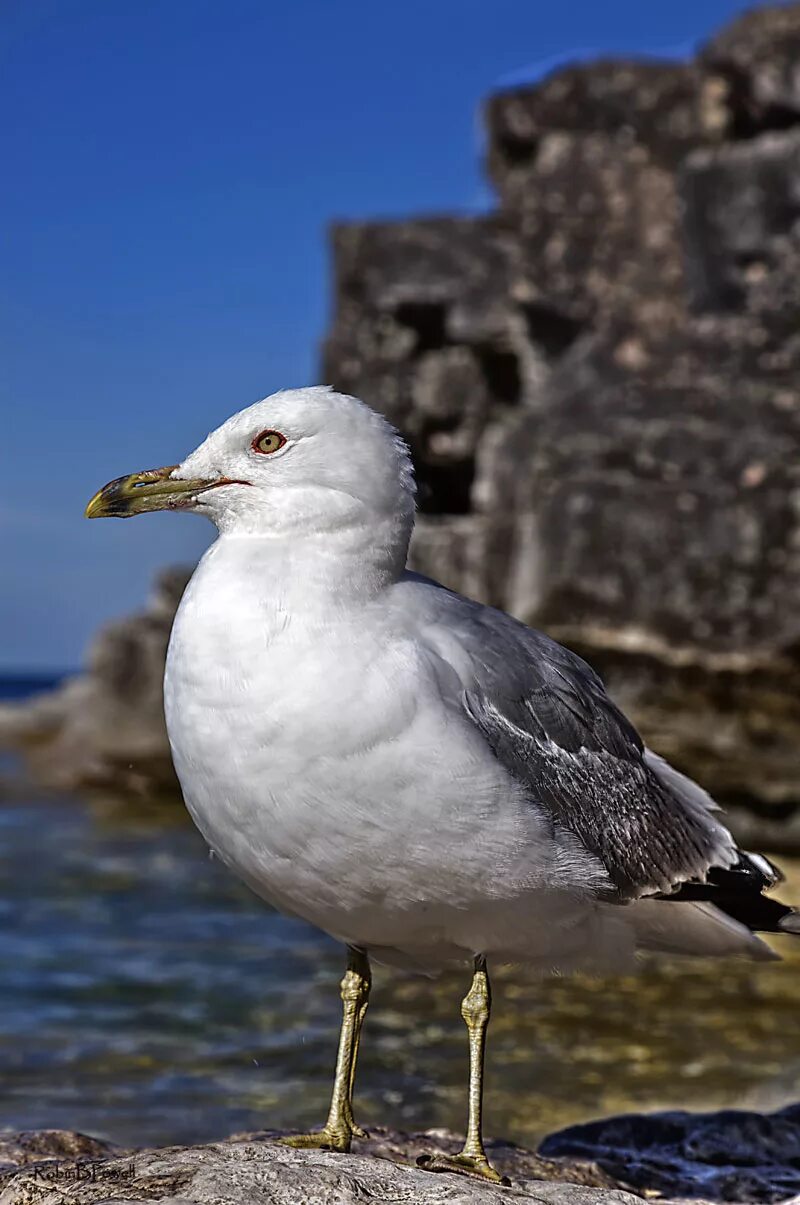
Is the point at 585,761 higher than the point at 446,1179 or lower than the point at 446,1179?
higher

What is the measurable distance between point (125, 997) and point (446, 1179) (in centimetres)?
542

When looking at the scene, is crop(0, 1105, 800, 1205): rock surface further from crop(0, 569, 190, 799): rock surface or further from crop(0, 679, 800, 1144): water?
crop(0, 569, 190, 799): rock surface

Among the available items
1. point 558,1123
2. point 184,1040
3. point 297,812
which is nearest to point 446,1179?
point 297,812

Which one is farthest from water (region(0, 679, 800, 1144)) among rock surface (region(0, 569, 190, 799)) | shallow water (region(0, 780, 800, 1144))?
rock surface (region(0, 569, 190, 799))

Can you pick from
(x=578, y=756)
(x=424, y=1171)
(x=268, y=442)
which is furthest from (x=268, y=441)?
(x=424, y=1171)

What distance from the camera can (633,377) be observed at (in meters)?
11.2

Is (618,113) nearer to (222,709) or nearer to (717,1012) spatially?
(717,1012)

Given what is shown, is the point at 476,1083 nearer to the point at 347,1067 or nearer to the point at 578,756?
the point at 347,1067

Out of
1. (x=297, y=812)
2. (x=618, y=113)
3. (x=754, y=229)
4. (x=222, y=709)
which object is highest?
(x=618, y=113)

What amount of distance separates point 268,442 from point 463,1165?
5.87 feet

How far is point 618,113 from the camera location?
1423 centimetres

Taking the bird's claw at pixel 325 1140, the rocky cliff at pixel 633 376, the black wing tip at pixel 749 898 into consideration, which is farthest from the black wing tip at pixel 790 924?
the rocky cliff at pixel 633 376

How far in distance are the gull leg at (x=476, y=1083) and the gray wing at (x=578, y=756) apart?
1.43 ft

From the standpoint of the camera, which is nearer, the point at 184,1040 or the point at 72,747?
the point at 184,1040
